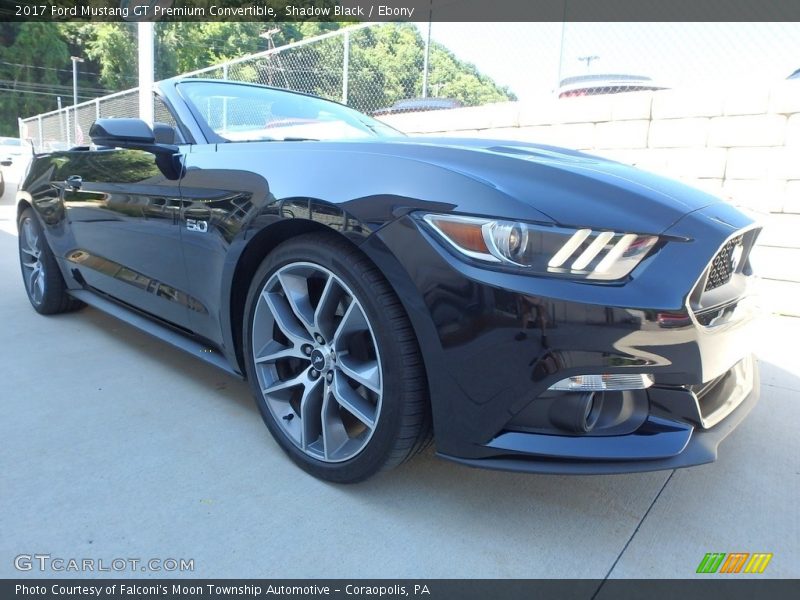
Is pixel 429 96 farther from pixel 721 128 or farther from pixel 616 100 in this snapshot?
pixel 721 128

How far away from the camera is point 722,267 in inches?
66.4

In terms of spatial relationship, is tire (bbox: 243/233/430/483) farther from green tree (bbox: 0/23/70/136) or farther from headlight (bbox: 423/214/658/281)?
green tree (bbox: 0/23/70/136)

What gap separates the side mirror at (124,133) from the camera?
240 centimetres

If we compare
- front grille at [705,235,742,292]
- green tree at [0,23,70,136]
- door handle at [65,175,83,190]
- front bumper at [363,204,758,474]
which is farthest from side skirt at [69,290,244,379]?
green tree at [0,23,70,136]

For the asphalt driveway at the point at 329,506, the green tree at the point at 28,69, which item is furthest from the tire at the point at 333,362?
the green tree at the point at 28,69

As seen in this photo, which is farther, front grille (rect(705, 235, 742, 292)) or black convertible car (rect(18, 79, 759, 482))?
front grille (rect(705, 235, 742, 292))

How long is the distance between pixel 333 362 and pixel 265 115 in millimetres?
1438

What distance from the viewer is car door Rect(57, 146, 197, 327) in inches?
95.3

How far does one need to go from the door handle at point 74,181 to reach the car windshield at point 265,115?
913 millimetres

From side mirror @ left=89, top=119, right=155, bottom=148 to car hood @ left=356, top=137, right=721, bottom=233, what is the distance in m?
1.16

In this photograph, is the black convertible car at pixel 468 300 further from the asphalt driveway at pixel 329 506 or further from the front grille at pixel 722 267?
the asphalt driveway at pixel 329 506

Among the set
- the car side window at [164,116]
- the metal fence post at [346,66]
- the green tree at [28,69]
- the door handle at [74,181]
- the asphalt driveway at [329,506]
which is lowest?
the asphalt driveway at [329,506]

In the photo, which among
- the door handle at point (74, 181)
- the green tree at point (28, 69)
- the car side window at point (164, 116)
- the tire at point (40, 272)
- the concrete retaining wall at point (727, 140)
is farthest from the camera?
the green tree at point (28, 69)
